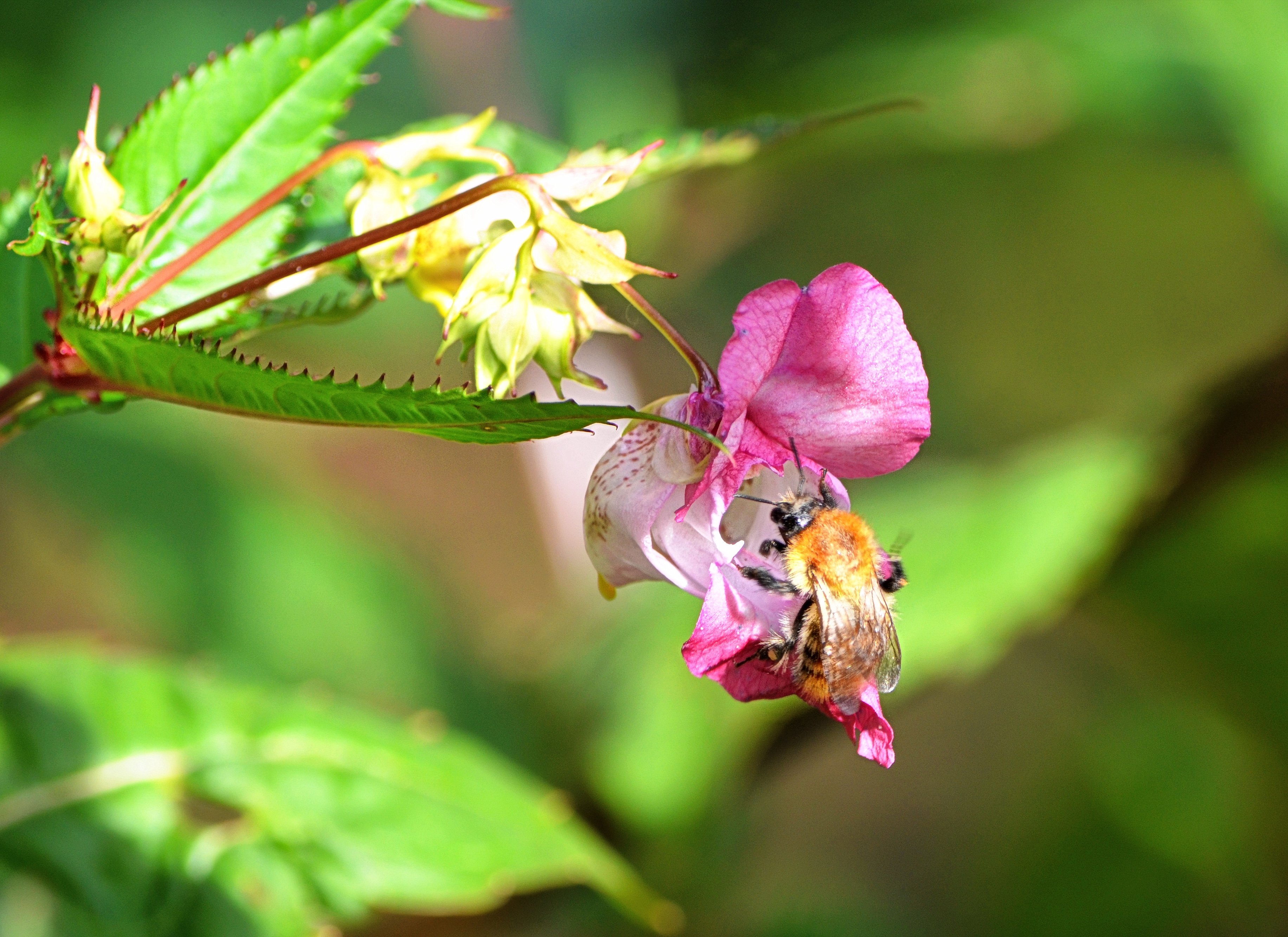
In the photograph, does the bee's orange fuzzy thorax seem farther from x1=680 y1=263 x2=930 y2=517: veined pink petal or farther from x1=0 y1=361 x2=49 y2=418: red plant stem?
x1=0 y1=361 x2=49 y2=418: red plant stem

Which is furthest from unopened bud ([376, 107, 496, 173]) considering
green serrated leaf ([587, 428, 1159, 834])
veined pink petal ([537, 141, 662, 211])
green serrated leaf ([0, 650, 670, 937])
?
green serrated leaf ([587, 428, 1159, 834])

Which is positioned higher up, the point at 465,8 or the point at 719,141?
the point at 465,8

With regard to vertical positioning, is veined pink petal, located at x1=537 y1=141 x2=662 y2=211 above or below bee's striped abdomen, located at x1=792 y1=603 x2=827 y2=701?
above

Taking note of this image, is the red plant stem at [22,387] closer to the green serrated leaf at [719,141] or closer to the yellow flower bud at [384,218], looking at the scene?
the yellow flower bud at [384,218]

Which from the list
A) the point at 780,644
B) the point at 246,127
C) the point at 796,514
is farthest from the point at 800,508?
the point at 246,127

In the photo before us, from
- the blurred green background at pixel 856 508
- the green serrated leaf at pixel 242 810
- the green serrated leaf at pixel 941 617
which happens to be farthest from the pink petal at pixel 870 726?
the green serrated leaf at pixel 941 617

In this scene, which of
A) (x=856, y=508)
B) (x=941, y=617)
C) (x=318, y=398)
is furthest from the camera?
(x=856, y=508)

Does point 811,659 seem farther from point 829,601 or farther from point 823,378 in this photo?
point 823,378
